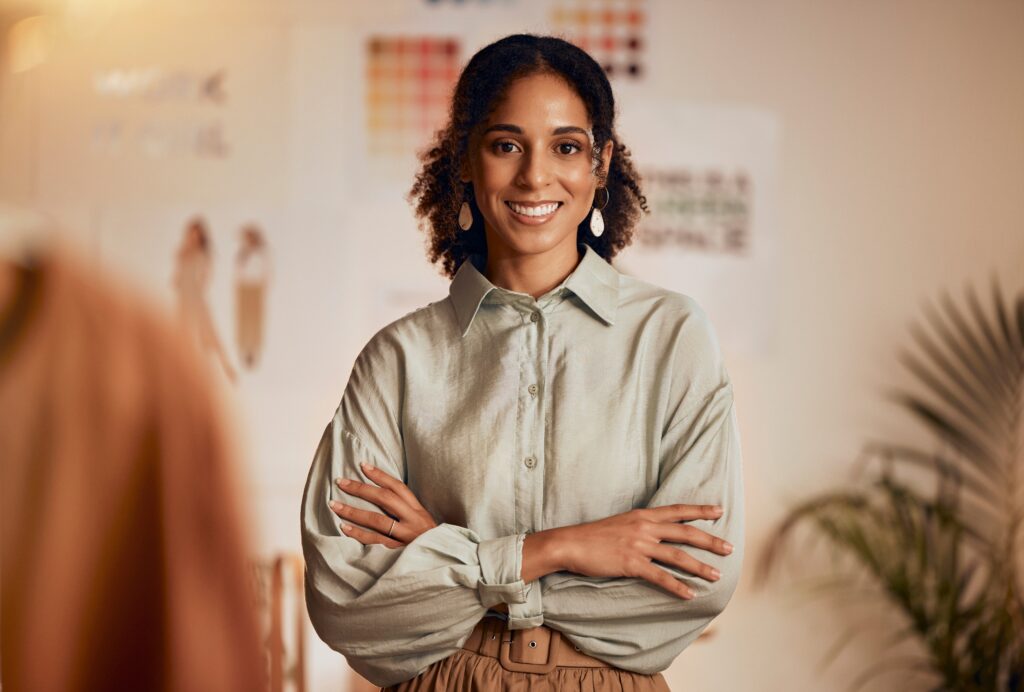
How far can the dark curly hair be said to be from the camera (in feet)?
5.30

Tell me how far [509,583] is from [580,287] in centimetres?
43

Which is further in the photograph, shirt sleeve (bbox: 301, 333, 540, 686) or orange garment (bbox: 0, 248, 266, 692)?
shirt sleeve (bbox: 301, 333, 540, 686)

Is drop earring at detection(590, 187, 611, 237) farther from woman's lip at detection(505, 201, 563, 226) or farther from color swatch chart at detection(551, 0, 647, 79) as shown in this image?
color swatch chart at detection(551, 0, 647, 79)

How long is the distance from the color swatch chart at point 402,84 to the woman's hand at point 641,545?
8.74 feet

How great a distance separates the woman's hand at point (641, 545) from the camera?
1504 mm

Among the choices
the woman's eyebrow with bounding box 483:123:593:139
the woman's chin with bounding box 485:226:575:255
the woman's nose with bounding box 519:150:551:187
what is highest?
the woman's eyebrow with bounding box 483:123:593:139

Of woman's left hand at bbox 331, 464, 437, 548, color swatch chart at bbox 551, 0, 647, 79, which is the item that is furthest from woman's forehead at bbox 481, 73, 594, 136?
color swatch chart at bbox 551, 0, 647, 79

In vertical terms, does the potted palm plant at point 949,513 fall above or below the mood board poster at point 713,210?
below

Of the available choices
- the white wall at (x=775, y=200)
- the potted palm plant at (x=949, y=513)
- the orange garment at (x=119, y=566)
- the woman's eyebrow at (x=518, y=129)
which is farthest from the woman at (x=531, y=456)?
the potted palm plant at (x=949, y=513)

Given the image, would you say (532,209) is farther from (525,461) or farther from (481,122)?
(525,461)

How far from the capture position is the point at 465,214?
172 centimetres

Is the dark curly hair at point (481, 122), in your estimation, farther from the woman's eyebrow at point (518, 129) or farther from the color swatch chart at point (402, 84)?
the color swatch chart at point (402, 84)

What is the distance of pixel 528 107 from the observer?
1595 millimetres

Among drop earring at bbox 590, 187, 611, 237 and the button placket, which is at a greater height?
drop earring at bbox 590, 187, 611, 237
